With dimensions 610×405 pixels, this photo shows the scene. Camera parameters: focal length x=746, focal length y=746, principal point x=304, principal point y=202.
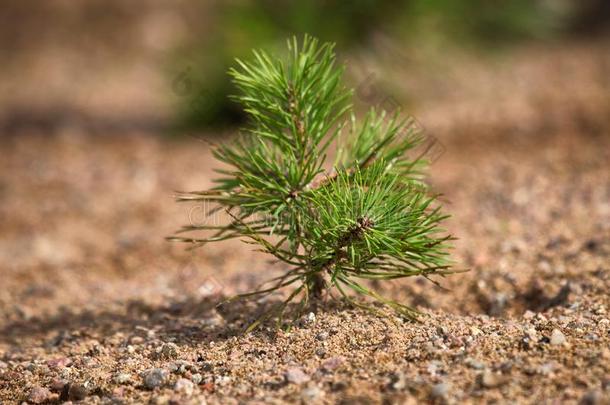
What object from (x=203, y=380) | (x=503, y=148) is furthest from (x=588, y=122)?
(x=203, y=380)

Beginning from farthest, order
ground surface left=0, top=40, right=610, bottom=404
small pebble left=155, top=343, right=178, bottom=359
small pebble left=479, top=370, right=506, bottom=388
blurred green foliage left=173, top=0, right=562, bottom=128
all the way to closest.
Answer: blurred green foliage left=173, top=0, right=562, bottom=128
small pebble left=155, top=343, right=178, bottom=359
ground surface left=0, top=40, right=610, bottom=404
small pebble left=479, top=370, right=506, bottom=388

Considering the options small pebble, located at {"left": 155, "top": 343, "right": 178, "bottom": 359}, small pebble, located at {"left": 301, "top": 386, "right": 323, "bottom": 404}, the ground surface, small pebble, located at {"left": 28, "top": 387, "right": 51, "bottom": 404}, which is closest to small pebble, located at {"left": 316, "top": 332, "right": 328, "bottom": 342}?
the ground surface

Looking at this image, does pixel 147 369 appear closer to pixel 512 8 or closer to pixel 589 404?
pixel 589 404

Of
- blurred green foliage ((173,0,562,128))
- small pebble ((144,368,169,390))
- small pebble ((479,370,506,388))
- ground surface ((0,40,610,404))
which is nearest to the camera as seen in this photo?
small pebble ((479,370,506,388))

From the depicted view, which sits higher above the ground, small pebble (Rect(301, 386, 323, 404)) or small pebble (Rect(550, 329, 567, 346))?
small pebble (Rect(550, 329, 567, 346))

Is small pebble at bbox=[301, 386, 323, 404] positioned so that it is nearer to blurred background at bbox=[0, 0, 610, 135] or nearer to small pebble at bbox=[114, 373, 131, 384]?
small pebble at bbox=[114, 373, 131, 384]

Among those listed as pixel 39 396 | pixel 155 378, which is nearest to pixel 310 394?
pixel 155 378
